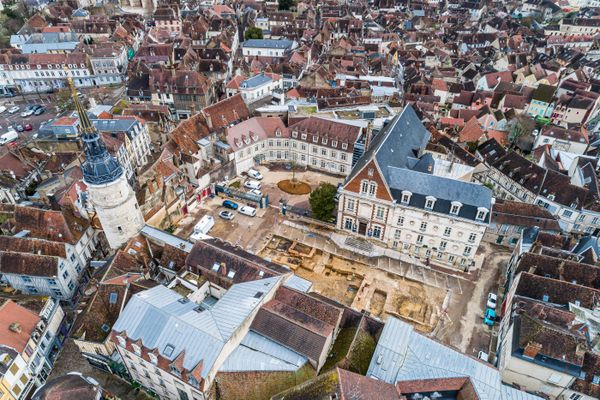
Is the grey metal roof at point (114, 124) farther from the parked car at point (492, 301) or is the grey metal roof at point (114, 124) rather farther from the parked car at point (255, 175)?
the parked car at point (492, 301)

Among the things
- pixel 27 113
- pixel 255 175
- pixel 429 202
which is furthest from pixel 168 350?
pixel 27 113

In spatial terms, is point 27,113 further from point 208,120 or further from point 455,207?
point 455,207

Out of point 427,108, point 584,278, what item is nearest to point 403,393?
point 584,278

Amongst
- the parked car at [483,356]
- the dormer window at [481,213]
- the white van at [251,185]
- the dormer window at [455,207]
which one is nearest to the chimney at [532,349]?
the parked car at [483,356]

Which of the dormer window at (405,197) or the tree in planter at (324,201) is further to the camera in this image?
the tree in planter at (324,201)

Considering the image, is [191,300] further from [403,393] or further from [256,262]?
[403,393]

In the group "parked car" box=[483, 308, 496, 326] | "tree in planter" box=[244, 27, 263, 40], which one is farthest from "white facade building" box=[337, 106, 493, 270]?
"tree in planter" box=[244, 27, 263, 40]

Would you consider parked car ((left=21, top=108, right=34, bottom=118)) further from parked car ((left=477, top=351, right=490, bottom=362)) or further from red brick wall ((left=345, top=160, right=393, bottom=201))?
parked car ((left=477, top=351, right=490, bottom=362))
